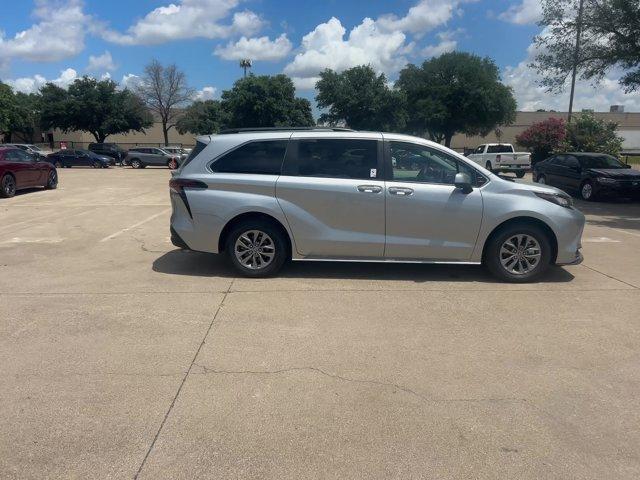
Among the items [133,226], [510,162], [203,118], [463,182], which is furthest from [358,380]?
[203,118]

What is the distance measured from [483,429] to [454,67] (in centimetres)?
4956

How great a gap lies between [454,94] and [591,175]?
33.5 m

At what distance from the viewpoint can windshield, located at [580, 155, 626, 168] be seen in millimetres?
17375

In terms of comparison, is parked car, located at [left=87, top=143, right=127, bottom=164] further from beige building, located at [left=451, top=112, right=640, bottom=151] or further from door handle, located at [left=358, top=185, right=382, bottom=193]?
beige building, located at [left=451, top=112, right=640, bottom=151]

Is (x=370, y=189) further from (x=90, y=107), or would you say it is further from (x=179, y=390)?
(x=90, y=107)

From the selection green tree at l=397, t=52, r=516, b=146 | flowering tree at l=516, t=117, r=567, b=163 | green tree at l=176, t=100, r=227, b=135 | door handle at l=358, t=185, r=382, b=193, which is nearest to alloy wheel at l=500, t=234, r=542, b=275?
door handle at l=358, t=185, r=382, b=193

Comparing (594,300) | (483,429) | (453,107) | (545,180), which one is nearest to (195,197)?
(483,429)

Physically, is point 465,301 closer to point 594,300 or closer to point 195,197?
point 594,300

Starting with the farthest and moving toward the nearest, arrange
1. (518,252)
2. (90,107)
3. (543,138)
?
(90,107)
(543,138)
(518,252)

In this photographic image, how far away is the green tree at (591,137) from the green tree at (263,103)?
24154 millimetres

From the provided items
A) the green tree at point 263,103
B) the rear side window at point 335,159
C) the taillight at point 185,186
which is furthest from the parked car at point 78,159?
the rear side window at point 335,159

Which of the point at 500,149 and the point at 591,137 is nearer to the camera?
the point at 591,137

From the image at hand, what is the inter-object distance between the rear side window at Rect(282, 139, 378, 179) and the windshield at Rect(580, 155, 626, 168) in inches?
538

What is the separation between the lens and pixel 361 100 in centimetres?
4456
